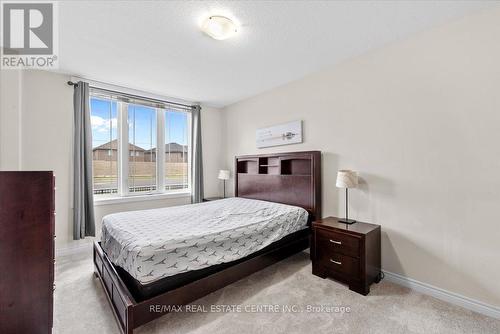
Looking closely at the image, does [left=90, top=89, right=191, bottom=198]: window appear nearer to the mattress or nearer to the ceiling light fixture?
the mattress

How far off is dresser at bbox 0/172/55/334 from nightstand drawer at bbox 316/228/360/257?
2335mm

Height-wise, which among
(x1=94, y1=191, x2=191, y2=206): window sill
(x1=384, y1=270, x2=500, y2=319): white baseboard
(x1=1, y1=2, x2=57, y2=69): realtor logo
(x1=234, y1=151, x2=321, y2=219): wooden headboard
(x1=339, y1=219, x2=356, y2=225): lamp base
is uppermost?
(x1=1, y1=2, x2=57, y2=69): realtor logo

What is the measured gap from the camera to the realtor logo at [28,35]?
189 cm

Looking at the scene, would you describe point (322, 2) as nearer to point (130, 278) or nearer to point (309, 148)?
point (309, 148)

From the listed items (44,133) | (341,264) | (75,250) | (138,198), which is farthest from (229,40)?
(75,250)

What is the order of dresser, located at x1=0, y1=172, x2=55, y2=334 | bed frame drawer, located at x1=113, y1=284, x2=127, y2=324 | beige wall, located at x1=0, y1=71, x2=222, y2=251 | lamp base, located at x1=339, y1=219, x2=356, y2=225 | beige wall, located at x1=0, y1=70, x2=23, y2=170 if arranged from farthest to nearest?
beige wall, located at x1=0, y1=71, x2=222, y2=251 < lamp base, located at x1=339, y1=219, x2=356, y2=225 < beige wall, located at x1=0, y1=70, x2=23, y2=170 < bed frame drawer, located at x1=113, y1=284, x2=127, y2=324 < dresser, located at x1=0, y1=172, x2=55, y2=334

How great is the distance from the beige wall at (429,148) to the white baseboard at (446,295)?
5 cm

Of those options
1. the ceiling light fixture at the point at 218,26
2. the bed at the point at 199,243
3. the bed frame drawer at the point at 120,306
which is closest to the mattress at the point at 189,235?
the bed at the point at 199,243

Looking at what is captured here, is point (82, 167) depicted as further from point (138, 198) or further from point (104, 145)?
point (138, 198)

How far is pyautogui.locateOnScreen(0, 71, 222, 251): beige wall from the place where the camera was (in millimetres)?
2668

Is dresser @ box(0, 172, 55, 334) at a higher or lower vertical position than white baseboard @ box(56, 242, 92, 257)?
higher

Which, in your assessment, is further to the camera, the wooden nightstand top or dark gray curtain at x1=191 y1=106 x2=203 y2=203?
dark gray curtain at x1=191 y1=106 x2=203 y2=203

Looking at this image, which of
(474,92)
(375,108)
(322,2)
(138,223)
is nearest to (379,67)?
(375,108)

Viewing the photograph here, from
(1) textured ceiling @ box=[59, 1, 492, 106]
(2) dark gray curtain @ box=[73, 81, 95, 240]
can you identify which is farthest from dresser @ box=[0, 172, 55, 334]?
(2) dark gray curtain @ box=[73, 81, 95, 240]
